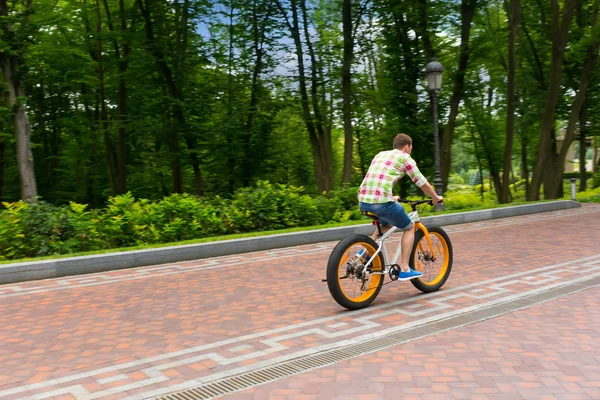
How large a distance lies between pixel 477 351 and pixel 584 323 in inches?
57.1

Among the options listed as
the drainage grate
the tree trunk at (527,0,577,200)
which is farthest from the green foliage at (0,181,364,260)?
the tree trunk at (527,0,577,200)

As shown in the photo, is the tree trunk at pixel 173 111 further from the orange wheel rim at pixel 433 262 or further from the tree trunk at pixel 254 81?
the orange wheel rim at pixel 433 262

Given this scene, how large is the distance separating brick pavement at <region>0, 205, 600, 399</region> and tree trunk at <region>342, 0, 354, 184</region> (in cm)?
1117

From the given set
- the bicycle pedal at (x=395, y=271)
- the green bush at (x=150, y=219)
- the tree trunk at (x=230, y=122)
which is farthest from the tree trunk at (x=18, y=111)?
the bicycle pedal at (x=395, y=271)

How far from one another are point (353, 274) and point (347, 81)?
1584cm

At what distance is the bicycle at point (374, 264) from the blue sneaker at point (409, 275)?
2.3 inches

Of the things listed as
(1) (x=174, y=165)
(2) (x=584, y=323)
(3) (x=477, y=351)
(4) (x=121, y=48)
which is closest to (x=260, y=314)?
(3) (x=477, y=351)

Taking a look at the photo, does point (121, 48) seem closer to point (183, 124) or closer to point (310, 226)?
point (183, 124)

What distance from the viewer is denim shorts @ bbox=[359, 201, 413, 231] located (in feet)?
18.9

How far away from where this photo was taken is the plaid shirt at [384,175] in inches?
224

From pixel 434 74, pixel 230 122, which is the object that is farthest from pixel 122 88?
pixel 434 74

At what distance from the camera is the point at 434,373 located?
3920mm

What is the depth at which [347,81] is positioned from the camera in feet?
67.1

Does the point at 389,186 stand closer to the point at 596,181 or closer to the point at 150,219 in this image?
the point at 150,219
